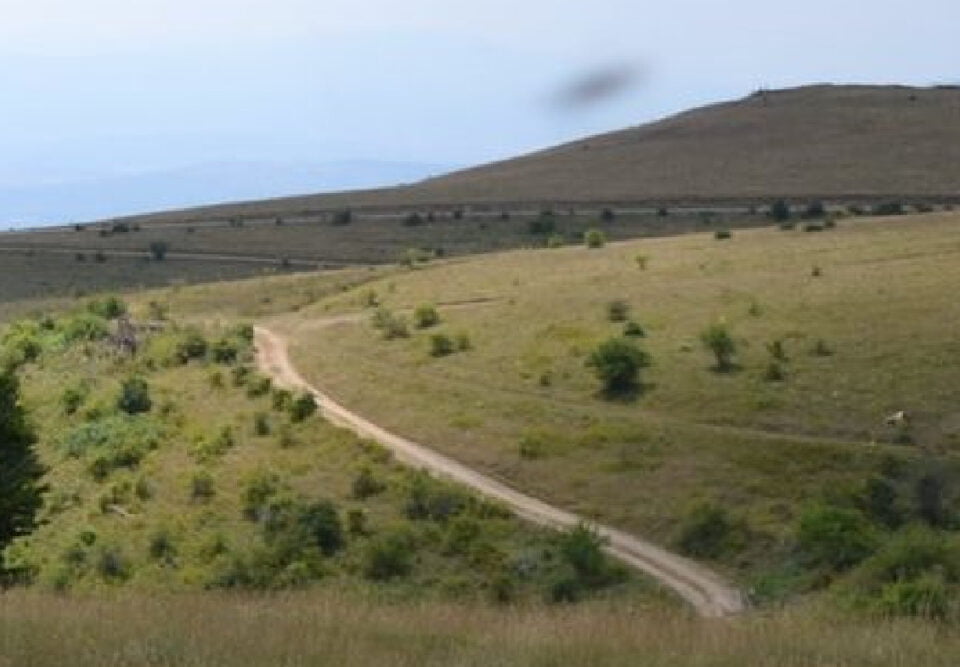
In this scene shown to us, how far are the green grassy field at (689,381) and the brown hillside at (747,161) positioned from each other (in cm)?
4514

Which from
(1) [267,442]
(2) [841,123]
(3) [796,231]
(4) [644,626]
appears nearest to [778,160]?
(2) [841,123]

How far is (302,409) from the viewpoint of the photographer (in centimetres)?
4800

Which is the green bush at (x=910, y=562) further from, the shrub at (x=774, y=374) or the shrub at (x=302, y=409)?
the shrub at (x=302, y=409)

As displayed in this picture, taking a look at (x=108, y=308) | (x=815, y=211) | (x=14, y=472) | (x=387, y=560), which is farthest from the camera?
(x=815, y=211)

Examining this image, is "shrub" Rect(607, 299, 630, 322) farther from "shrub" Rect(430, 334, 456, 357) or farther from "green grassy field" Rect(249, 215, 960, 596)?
"shrub" Rect(430, 334, 456, 357)

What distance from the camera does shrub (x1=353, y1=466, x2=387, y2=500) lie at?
132 feet

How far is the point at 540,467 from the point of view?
134 feet

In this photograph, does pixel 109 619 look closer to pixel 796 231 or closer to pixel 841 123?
pixel 796 231

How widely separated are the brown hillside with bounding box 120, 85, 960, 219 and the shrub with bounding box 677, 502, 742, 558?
74.3 meters

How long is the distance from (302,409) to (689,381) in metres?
11.7

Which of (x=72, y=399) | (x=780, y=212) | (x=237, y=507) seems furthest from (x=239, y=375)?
(x=780, y=212)

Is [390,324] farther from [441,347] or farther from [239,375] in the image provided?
[239,375]

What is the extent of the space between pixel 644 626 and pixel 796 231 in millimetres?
69105

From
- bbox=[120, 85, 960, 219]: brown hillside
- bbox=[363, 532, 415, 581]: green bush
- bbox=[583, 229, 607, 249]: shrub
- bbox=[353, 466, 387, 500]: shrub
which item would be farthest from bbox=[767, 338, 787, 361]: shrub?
bbox=[120, 85, 960, 219]: brown hillside
